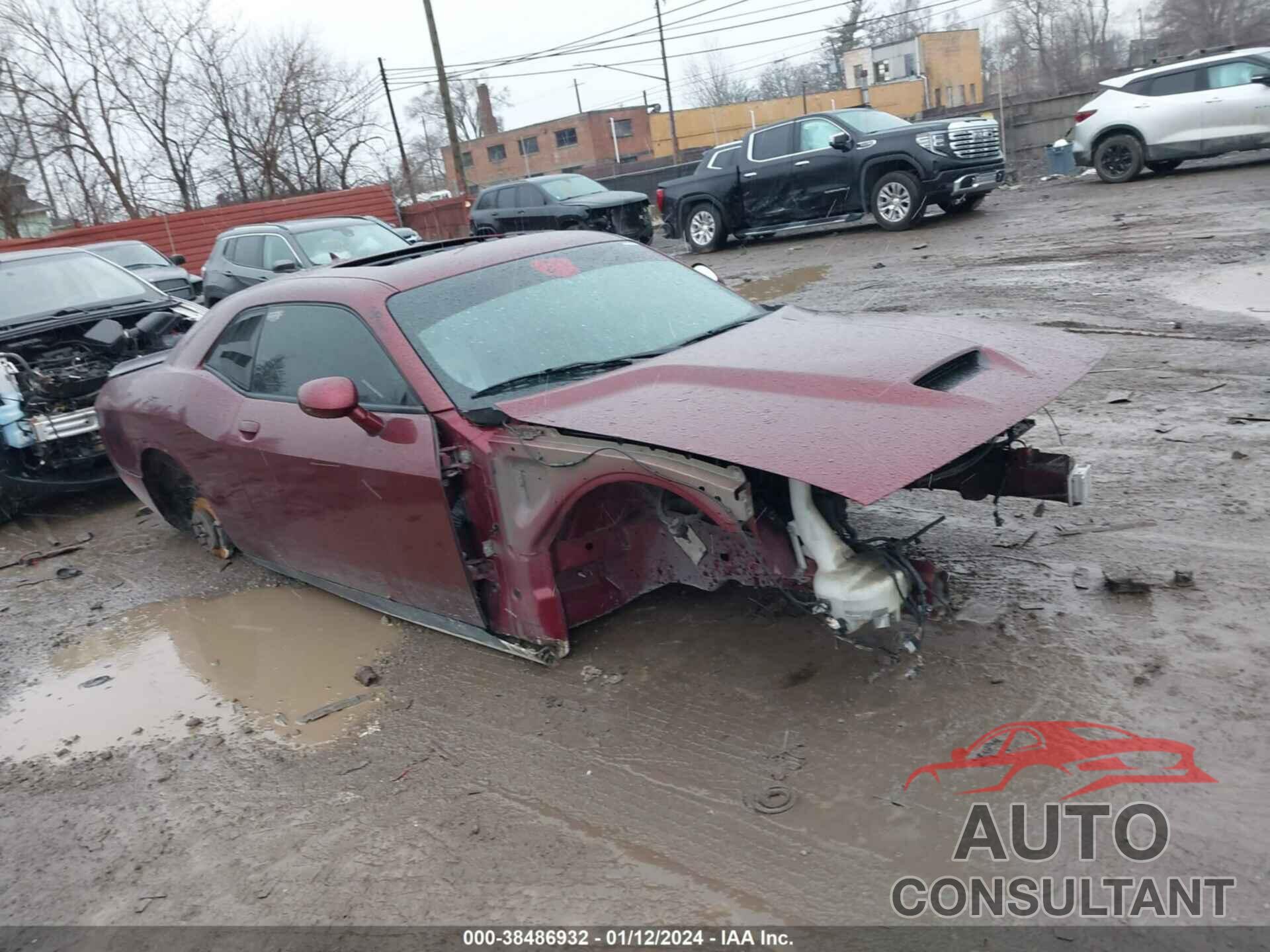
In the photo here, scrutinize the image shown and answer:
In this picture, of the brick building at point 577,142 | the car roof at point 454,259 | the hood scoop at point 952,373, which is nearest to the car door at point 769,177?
the car roof at point 454,259

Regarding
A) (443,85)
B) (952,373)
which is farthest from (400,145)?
(952,373)

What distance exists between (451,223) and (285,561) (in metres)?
24.8

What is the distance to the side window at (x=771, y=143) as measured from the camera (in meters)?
14.5

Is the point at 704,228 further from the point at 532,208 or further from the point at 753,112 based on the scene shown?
the point at 753,112

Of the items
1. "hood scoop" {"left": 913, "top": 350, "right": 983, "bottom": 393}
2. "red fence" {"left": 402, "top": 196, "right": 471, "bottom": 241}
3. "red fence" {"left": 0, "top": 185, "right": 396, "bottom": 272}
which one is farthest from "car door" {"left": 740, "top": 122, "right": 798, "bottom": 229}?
"red fence" {"left": 402, "top": 196, "right": 471, "bottom": 241}

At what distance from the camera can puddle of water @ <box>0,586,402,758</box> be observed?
4016mm

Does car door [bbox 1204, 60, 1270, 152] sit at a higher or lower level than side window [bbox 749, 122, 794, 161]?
lower

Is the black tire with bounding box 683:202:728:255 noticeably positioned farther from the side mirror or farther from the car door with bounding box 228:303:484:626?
the side mirror

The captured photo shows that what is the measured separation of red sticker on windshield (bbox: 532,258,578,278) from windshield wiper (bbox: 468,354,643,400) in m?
0.70

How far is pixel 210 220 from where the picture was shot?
1016 inches

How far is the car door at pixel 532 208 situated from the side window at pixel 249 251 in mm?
6268

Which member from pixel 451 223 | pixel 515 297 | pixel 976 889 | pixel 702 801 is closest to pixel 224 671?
pixel 515 297

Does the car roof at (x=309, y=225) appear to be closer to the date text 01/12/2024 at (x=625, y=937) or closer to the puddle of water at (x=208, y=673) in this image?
the puddle of water at (x=208, y=673)

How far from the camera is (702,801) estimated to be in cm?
292
